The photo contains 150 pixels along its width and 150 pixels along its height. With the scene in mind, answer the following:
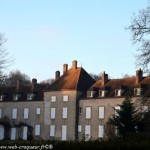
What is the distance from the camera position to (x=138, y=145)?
1465cm

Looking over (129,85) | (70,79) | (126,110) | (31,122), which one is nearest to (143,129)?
(126,110)

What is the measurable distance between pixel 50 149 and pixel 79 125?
4729cm

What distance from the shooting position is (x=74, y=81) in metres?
63.8

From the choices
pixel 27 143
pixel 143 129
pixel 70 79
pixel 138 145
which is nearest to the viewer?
pixel 138 145

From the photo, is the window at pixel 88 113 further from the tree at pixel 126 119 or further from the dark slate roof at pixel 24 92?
the tree at pixel 126 119

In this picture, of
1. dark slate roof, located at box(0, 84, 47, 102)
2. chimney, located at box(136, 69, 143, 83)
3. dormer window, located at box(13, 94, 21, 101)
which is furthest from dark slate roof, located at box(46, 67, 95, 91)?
chimney, located at box(136, 69, 143, 83)

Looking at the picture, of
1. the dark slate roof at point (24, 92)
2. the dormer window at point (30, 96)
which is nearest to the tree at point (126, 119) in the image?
the dark slate roof at point (24, 92)

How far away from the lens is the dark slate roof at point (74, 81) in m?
63.3

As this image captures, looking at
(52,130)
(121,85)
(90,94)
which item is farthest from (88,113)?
(52,130)

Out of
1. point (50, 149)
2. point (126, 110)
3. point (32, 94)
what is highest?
point (32, 94)

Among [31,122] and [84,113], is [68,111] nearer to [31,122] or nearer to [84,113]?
[84,113]

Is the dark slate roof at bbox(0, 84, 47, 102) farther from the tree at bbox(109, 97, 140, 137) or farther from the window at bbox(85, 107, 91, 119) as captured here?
the tree at bbox(109, 97, 140, 137)

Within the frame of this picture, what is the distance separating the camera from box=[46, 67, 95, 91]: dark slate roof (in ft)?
208

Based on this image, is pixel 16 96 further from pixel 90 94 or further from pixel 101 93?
pixel 101 93
